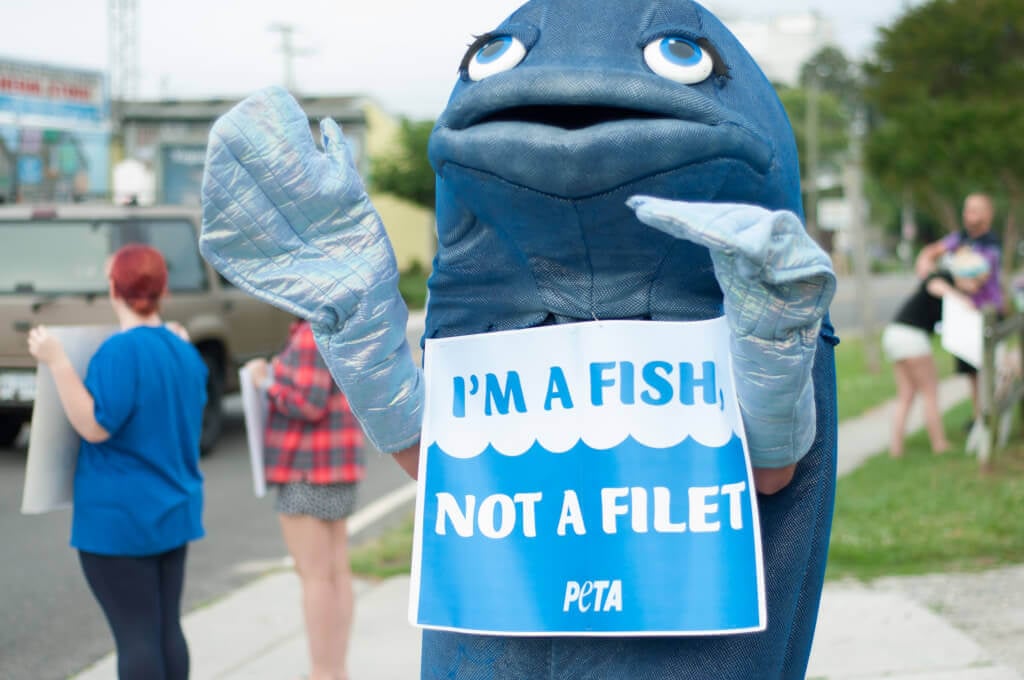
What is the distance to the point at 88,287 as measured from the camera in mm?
9383

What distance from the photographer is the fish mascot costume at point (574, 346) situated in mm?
2016

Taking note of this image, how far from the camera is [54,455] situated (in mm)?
3789

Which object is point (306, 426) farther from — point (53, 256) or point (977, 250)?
point (977, 250)

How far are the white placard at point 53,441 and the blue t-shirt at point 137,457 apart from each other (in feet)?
0.13

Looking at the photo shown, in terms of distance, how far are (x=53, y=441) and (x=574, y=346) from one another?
2258 mm

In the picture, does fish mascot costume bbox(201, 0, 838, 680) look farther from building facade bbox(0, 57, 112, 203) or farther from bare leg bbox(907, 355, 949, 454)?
building facade bbox(0, 57, 112, 203)

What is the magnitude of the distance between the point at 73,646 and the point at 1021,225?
15.7 meters

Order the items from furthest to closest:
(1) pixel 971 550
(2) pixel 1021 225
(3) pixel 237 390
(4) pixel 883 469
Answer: (2) pixel 1021 225 → (3) pixel 237 390 → (4) pixel 883 469 → (1) pixel 971 550

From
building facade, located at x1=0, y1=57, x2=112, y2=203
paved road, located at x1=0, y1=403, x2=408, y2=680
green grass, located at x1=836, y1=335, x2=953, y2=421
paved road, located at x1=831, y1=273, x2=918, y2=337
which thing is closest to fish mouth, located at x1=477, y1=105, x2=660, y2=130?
paved road, located at x1=0, y1=403, x2=408, y2=680

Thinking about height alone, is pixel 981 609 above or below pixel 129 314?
below

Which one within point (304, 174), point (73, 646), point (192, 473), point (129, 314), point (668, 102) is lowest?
point (73, 646)

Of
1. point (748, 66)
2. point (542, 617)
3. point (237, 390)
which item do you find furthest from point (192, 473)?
point (237, 390)

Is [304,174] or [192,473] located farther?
[192,473]

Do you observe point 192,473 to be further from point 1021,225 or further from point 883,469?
point 1021,225
